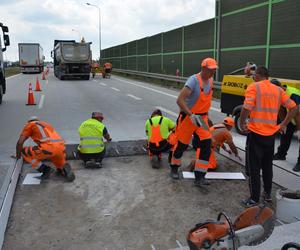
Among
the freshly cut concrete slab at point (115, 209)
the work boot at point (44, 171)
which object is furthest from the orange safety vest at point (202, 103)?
the work boot at point (44, 171)

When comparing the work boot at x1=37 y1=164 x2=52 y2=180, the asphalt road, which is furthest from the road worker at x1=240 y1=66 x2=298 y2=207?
the work boot at x1=37 y1=164 x2=52 y2=180

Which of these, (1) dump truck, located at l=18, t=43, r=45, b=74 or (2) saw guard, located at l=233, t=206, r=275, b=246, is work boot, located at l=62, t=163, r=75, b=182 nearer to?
(2) saw guard, located at l=233, t=206, r=275, b=246

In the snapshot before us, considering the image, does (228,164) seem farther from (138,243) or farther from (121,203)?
(138,243)

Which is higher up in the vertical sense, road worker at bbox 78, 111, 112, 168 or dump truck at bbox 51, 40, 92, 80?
dump truck at bbox 51, 40, 92, 80

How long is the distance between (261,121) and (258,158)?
468mm

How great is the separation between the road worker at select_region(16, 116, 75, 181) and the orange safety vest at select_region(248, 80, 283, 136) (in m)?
2.86

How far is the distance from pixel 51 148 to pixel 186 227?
8.33ft

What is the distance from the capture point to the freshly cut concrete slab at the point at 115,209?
13.7 feet

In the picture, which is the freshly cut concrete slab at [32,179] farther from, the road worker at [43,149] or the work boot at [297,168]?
the work boot at [297,168]

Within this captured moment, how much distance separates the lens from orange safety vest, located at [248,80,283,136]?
185 inches

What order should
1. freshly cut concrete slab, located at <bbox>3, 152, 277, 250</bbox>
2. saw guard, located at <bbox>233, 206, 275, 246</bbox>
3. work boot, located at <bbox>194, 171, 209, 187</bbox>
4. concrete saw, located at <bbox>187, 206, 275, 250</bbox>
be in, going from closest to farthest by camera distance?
1. concrete saw, located at <bbox>187, 206, 275, 250</bbox>
2. saw guard, located at <bbox>233, 206, 275, 246</bbox>
3. freshly cut concrete slab, located at <bbox>3, 152, 277, 250</bbox>
4. work boot, located at <bbox>194, 171, 209, 187</bbox>

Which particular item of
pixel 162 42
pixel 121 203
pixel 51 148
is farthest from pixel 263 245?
pixel 162 42

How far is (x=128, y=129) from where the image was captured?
10.2 meters

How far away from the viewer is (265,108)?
4.71 metres
